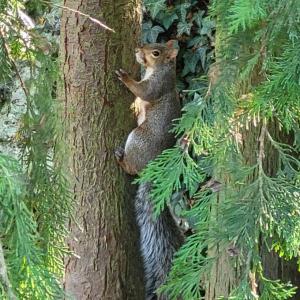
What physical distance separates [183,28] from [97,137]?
1.46m

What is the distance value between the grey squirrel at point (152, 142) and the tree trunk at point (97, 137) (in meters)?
0.06

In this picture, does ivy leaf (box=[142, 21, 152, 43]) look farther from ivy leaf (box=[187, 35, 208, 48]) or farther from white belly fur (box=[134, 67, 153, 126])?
white belly fur (box=[134, 67, 153, 126])

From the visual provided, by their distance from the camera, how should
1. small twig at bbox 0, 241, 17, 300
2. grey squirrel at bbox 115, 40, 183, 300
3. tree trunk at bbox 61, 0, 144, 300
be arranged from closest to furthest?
small twig at bbox 0, 241, 17, 300
tree trunk at bbox 61, 0, 144, 300
grey squirrel at bbox 115, 40, 183, 300

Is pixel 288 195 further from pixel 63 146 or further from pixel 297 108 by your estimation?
pixel 63 146

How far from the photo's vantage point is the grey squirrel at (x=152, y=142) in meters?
2.74

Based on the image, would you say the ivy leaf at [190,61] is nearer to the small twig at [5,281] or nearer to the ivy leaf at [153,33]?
the ivy leaf at [153,33]

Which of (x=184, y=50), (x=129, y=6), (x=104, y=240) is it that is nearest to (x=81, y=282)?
(x=104, y=240)

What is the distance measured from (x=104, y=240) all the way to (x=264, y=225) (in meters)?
1.03

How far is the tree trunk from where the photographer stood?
2.60 m

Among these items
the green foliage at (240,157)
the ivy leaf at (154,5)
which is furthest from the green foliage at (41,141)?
the ivy leaf at (154,5)

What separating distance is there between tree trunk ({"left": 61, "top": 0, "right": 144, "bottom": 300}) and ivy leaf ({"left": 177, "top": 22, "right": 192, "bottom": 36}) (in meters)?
1.23

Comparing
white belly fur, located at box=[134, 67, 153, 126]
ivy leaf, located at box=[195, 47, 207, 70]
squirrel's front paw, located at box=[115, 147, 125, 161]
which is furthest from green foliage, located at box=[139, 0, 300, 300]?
ivy leaf, located at box=[195, 47, 207, 70]

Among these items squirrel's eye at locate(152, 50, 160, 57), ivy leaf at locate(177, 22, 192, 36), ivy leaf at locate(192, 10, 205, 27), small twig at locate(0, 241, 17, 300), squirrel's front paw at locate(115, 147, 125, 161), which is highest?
ivy leaf at locate(192, 10, 205, 27)

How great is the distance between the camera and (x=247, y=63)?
1771 millimetres
